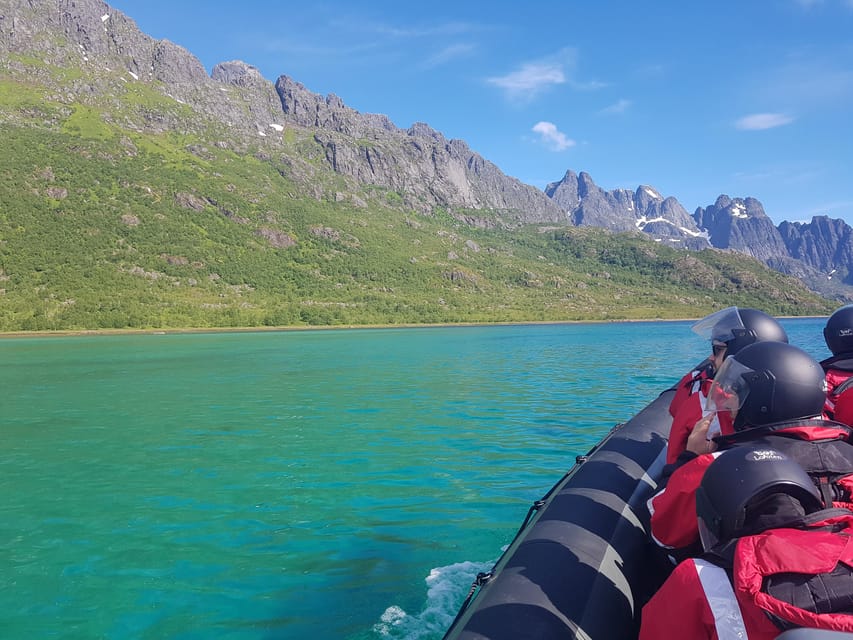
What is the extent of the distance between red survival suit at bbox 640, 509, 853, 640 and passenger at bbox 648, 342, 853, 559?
1.61ft

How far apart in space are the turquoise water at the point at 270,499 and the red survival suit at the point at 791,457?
354 cm

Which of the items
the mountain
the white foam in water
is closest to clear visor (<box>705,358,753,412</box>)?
the white foam in water

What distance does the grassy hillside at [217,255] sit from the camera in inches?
3593

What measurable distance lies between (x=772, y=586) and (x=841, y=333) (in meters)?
5.58

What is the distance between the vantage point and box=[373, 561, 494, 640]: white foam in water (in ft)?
20.2

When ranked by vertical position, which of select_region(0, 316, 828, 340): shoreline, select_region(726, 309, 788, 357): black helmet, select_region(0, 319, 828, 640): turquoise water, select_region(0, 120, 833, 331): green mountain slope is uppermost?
select_region(0, 120, 833, 331): green mountain slope

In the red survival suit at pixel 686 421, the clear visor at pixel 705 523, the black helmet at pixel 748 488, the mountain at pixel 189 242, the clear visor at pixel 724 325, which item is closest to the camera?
the black helmet at pixel 748 488

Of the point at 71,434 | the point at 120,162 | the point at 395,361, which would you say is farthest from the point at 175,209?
the point at 71,434

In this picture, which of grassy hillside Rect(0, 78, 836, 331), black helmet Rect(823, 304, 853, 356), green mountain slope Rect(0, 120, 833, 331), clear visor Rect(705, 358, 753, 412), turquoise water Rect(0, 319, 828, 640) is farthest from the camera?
grassy hillside Rect(0, 78, 836, 331)

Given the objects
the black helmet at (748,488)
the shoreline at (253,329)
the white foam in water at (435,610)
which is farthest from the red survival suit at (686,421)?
the shoreline at (253,329)

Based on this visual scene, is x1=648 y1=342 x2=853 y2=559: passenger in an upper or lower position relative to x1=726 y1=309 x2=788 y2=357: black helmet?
lower

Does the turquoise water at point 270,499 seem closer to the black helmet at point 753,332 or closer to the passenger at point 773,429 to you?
the passenger at point 773,429

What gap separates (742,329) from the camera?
5.95 meters

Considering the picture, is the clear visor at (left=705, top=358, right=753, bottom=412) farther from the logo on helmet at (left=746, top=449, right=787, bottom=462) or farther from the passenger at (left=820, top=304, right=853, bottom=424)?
the passenger at (left=820, top=304, right=853, bottom=424)
